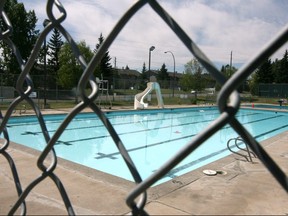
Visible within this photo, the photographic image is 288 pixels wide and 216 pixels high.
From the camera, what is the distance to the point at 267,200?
343cm

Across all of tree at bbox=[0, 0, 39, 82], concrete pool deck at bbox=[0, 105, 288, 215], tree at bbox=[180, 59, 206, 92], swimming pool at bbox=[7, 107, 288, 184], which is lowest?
swimming pool at bbox=[7, 107, 288, 184]

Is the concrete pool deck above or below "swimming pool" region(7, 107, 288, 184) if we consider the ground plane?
above

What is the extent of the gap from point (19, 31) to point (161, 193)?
35.8 meters

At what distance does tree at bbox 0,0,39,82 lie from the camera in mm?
33781

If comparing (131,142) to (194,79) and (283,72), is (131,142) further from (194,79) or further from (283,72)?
(283,72)

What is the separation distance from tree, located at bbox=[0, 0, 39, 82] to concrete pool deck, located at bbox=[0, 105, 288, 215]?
106 feet

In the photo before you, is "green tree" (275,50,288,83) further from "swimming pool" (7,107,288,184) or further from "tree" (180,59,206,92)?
"swimming pool" (7,107,288,184)

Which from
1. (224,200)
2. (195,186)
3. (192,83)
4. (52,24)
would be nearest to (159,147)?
(195,186)

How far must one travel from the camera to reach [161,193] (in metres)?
3.46

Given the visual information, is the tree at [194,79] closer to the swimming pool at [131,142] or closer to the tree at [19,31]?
the tree at [19,31]

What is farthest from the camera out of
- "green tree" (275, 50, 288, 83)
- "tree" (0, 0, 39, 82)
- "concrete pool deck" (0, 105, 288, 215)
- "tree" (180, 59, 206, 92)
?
"green tree" (275, 50, 288, 83)

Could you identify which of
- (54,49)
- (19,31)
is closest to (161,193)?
(19,31)

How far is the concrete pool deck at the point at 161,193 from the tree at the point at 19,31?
106ft

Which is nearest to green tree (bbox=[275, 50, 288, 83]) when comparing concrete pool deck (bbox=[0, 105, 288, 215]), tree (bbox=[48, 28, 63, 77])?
tree (bbox=[48, 28, 63, 77])
